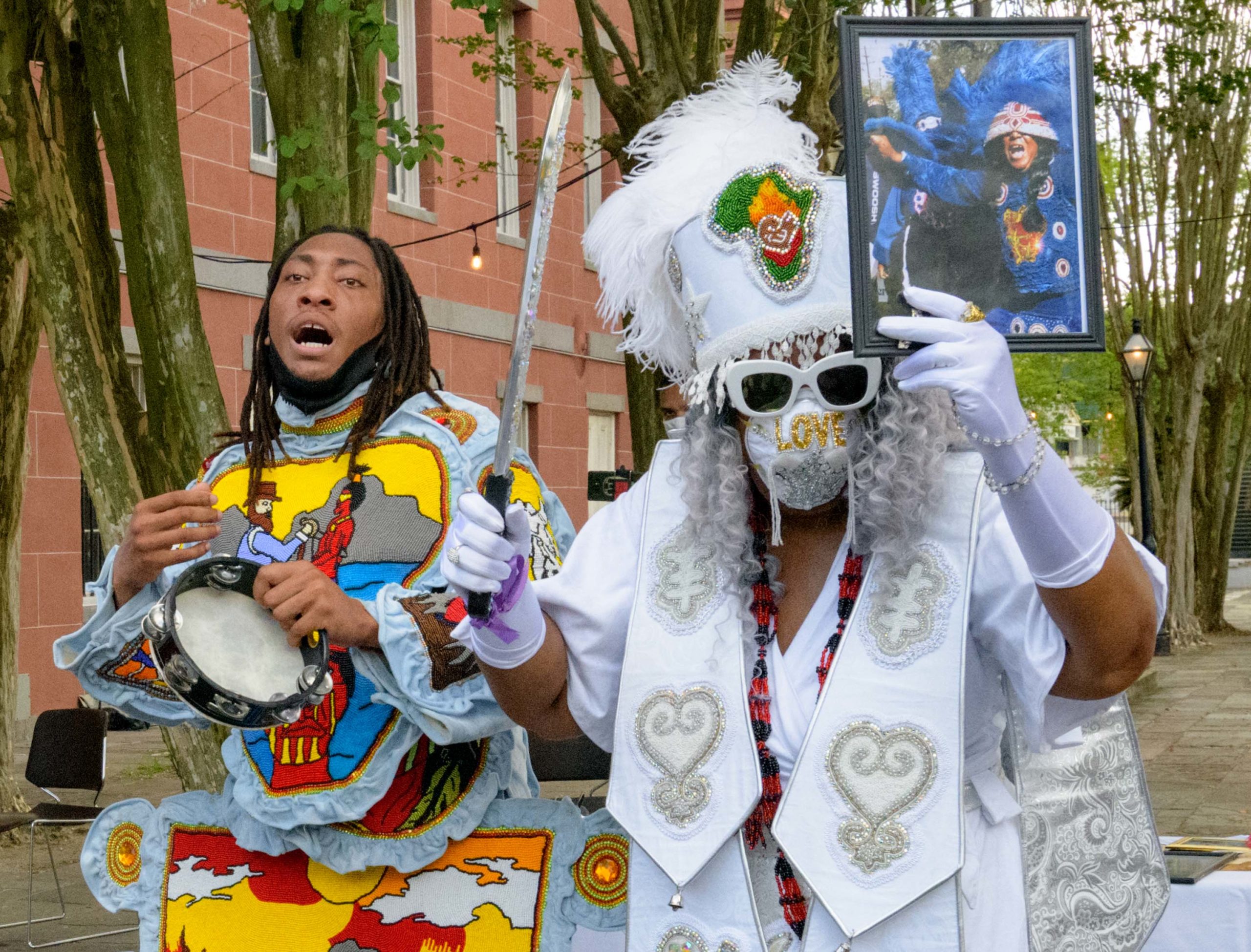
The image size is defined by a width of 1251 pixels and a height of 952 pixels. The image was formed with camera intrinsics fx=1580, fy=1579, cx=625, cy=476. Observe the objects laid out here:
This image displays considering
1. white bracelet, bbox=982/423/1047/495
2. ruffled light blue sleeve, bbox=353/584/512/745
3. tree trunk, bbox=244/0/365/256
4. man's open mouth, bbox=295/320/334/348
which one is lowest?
ruffled light blue sleeve, bbox=353/584/512/745

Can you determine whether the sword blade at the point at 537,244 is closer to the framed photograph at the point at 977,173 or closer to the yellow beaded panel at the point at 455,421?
the framed photograph at the point at 977,173

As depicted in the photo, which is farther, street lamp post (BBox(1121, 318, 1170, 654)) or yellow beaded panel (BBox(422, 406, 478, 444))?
street lamp post (BBox(1121, 318, 1170, 654))

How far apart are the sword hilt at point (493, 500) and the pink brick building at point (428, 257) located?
8.55 meters

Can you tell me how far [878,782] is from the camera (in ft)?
7.18

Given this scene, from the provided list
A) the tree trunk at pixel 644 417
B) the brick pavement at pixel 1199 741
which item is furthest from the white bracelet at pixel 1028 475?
the tree trunk at pixel 644 417

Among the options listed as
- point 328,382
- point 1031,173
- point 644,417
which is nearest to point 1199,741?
point 644,417

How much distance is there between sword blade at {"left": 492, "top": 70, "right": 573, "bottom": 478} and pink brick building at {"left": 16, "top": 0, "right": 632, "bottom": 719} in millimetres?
8542

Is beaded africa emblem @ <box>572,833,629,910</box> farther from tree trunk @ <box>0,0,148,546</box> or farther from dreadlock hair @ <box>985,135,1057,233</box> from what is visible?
tree trunk @ <box>0,0,148,546</box>

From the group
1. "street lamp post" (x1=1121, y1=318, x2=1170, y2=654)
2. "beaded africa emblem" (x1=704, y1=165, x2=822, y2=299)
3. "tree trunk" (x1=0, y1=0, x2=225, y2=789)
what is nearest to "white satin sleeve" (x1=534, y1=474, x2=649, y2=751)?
"beaded africa emblem" (x1=704, y1=165, x2=822, y2=299)

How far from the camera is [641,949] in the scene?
2.32 meters

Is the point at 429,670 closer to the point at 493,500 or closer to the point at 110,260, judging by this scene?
the point at 493,500

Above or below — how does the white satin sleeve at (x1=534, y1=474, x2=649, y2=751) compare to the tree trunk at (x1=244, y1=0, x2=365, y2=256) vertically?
below

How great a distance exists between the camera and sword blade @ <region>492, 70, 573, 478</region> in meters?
1.98

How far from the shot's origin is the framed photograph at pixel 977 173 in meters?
1.97
